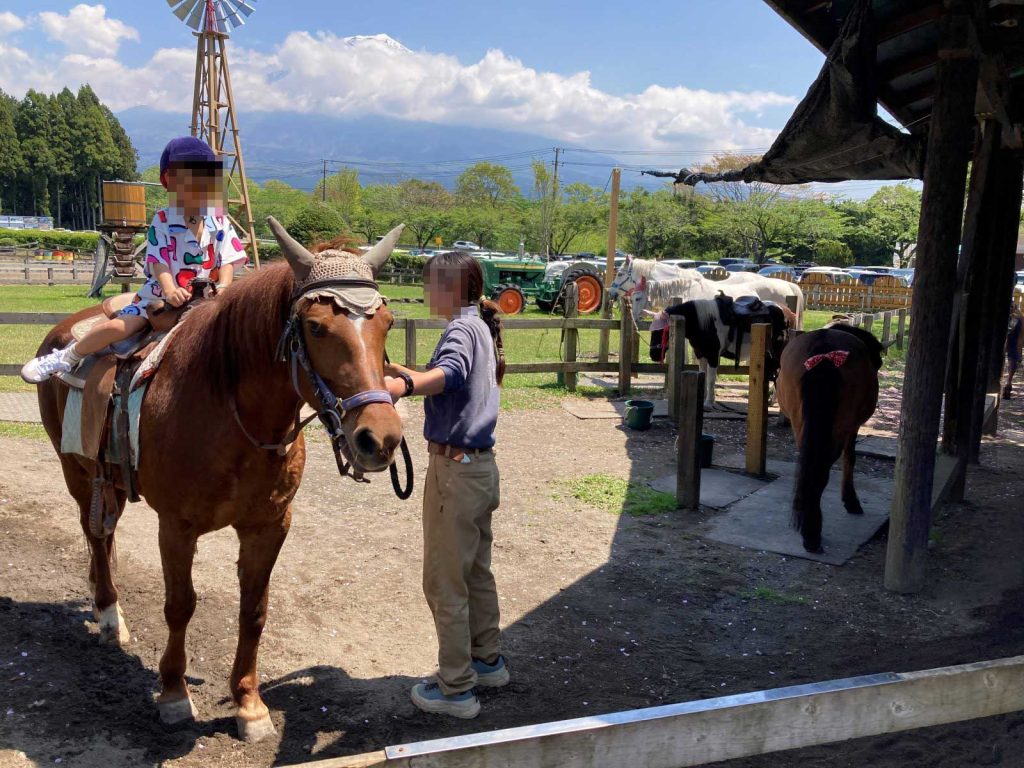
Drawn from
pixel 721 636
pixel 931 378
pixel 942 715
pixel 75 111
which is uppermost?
pixel 75 111

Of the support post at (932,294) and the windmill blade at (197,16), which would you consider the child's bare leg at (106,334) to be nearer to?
the support post at (932,294)

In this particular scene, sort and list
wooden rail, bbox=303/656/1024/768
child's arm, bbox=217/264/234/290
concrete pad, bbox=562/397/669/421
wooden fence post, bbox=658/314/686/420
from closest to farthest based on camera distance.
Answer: wooden rail, bbox=303/656/1024/768 < child's arm, bbox=217/264/234/290 < wooden fence post, bbox=658/314/686/420 < concrete pad, bbox=562/397/669/421

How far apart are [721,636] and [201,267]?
3.46 metres

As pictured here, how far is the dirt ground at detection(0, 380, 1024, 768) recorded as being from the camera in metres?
3.14

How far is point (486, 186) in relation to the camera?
207 feet

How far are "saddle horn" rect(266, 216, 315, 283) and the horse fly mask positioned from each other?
23mm

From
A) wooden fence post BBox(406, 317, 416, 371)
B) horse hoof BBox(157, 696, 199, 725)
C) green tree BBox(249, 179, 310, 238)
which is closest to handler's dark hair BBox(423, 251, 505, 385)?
horse hoof BBox(157, 696, 199, 725)

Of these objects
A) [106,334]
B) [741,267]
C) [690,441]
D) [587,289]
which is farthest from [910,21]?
[741,267]

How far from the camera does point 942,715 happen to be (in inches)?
82.4

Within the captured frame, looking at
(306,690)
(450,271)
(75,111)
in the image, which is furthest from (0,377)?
(75,111)

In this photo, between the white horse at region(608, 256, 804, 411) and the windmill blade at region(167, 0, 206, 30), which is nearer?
the white horse at region(608, 256, 804, 411)

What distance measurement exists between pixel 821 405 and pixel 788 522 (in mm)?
1131

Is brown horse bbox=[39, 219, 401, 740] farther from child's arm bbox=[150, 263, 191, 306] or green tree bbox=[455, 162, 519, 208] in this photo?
green tree bbox=[455, 162, 519, 208]

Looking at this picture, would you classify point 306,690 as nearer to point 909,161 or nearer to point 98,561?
point 98,561
